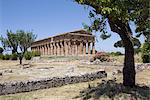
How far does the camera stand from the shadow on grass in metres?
14.1

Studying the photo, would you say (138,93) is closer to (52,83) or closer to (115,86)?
(115,86)

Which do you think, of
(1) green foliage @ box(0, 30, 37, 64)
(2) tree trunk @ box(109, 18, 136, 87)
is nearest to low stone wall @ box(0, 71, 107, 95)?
(2) tree trunk @ box(109, 18, 136, 87)

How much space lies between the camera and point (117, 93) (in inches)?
574

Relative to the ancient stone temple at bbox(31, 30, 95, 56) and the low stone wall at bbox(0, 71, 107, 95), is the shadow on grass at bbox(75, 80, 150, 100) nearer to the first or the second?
the low stone wall at bbox(0, 71, 107, 95)

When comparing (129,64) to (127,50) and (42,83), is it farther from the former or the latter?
(42,83)

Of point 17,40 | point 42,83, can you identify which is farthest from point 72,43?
point 42,83

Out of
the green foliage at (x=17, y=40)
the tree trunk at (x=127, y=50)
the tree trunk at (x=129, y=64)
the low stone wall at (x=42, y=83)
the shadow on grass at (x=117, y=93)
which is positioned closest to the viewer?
the shadow on grass at (x=117, y=93)

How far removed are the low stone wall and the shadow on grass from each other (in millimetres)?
2565

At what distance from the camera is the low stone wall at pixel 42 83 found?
53.5 feet

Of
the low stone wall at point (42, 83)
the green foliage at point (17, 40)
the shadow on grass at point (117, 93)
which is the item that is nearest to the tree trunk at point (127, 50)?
the shadow on grass at point (117, 93)

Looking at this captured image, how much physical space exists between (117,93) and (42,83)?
5127 mm

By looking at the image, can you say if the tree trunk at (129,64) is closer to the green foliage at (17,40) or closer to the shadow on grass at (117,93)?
the shadow on grass at (117,93)

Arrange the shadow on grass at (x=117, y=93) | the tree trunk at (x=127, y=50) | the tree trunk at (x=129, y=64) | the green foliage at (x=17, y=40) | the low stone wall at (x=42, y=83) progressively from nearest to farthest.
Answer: the shadow on grass at (x=117, y=93)
the tree trunk at (x=127, y=50)
the tree trunk at (x=129, y=64)
the low stone wall at (x=42, y=83)
the green foliage at (x=17, y=40)

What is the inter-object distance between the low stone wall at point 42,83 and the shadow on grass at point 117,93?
2565mm
